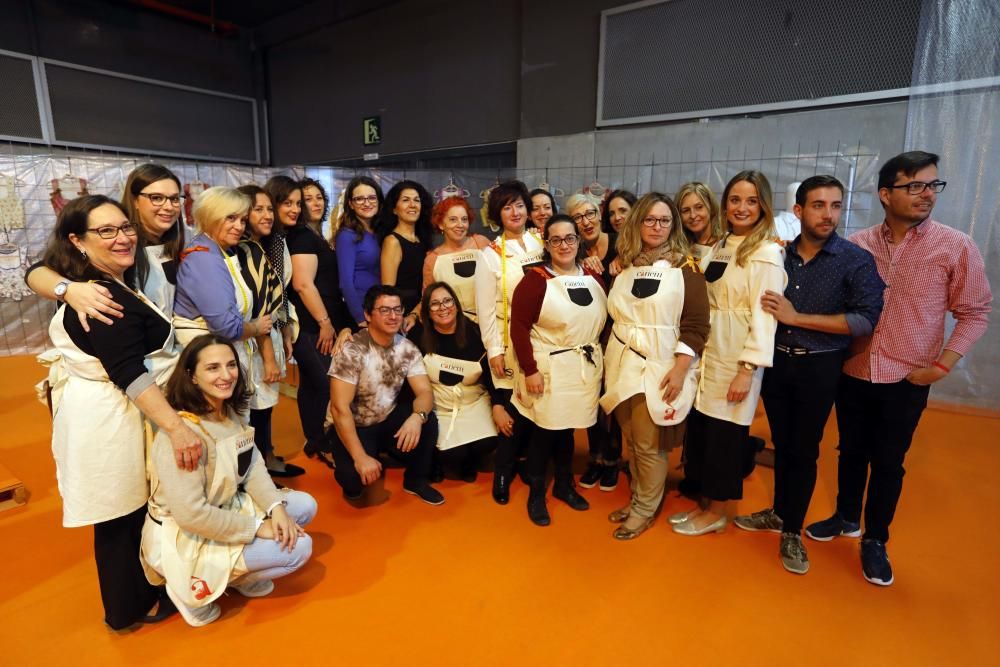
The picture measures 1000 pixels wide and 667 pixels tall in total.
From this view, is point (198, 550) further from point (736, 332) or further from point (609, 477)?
point (736, 332)

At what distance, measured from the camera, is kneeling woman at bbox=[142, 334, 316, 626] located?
1.78 m

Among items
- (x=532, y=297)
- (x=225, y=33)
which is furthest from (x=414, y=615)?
(x=225, y=33)

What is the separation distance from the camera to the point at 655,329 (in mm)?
2326

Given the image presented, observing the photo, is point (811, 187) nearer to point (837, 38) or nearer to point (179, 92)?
point (837, 38)

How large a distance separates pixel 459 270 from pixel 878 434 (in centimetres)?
208

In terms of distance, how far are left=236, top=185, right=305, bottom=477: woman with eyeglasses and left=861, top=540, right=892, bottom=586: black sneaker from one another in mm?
2821

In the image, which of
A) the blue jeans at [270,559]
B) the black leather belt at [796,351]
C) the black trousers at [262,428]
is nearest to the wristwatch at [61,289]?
the blue jeans at [270,559]

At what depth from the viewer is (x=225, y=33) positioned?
8906mm

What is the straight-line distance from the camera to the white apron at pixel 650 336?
2.28m

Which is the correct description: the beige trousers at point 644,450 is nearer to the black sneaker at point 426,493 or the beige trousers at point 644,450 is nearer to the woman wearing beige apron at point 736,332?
the woman wearing beige apron at point 736,332

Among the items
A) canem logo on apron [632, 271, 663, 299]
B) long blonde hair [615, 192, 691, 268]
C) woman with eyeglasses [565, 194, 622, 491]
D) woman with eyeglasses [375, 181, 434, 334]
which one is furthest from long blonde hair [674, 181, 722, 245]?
woman with eyeglasses [375, 181, 434, 334]

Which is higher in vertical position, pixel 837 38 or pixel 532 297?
pixel 837 38

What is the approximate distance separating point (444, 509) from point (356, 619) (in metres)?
0.84

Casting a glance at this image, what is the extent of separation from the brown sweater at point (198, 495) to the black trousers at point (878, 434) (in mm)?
2441
